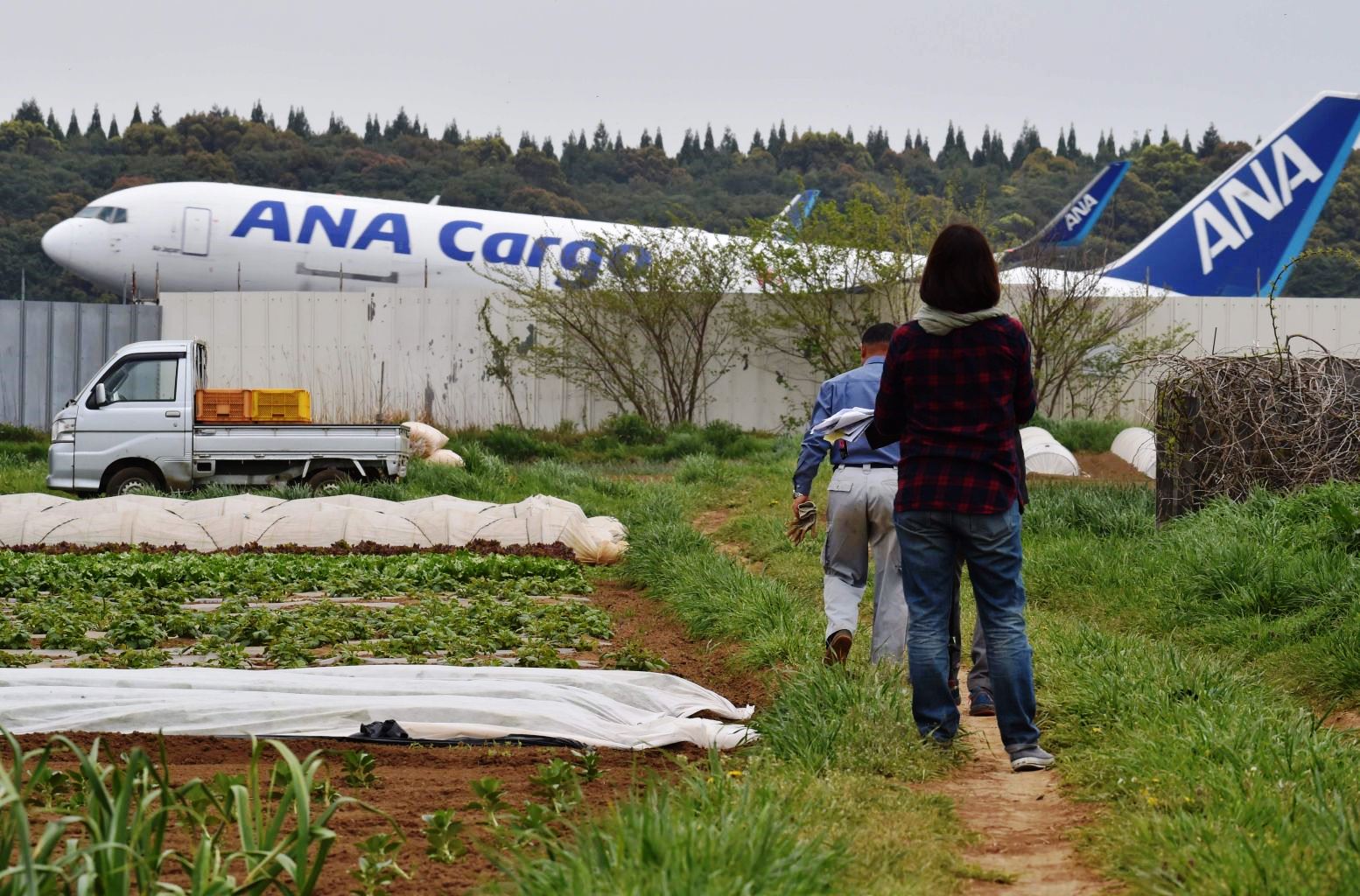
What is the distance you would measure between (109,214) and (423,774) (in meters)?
27.3

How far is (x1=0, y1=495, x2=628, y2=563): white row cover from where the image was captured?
13672 mm

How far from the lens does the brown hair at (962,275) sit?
5.30 metres

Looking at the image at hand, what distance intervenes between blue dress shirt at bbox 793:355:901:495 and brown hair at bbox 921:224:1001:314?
1397 mm

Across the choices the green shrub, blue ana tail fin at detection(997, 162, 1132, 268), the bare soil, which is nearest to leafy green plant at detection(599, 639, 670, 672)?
the bare soil

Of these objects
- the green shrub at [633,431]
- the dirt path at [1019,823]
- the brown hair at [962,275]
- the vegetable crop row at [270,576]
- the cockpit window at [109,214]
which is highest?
the cockpit window at [109,214]

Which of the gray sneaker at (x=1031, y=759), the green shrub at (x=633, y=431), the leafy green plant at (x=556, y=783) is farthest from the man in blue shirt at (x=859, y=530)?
the green shrub at (x=633, y=431)

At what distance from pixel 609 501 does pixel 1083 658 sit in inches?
414

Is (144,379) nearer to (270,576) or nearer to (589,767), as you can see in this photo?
(270,576)

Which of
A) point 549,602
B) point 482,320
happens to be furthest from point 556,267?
point 549,602

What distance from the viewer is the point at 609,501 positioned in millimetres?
16859

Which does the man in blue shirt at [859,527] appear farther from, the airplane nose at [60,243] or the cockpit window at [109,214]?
the airplane nose at [60,243]

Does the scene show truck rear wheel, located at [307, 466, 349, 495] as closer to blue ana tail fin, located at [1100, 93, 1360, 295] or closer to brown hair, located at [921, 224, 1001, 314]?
brown hair, located at [921, 224, 1001, 314]

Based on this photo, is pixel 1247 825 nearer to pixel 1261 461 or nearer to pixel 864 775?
pixel 864 775

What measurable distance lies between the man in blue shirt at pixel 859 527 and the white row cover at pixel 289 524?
671cm
